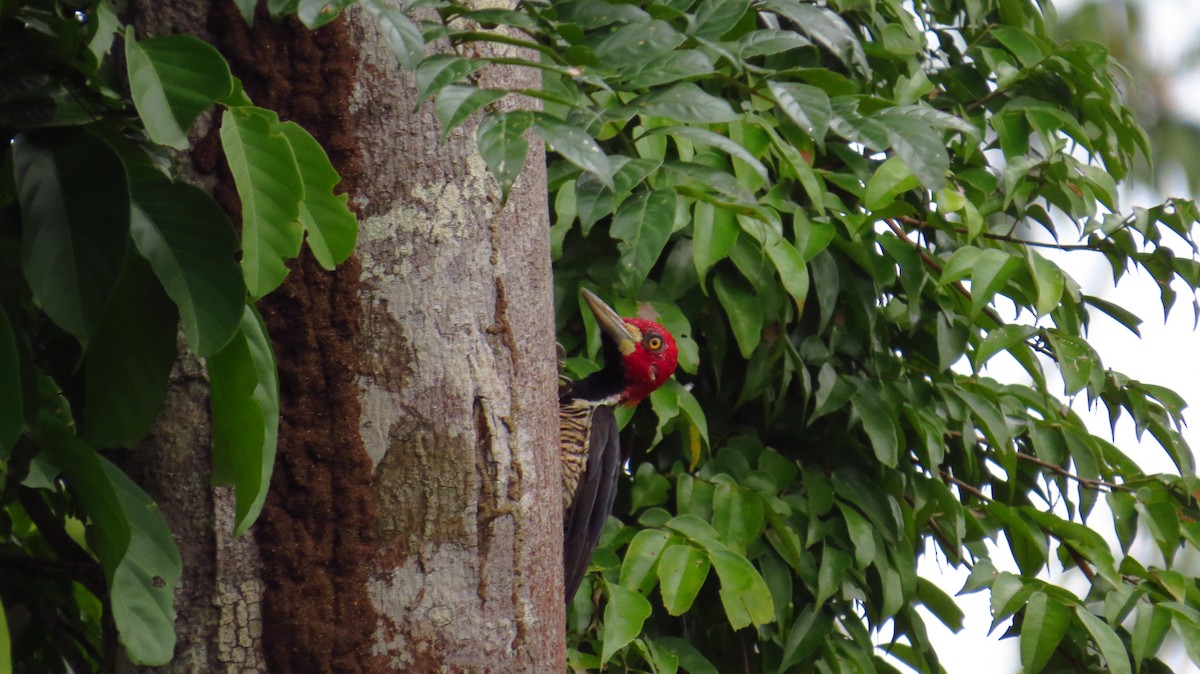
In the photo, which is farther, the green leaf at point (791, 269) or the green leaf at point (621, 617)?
the green leaf at point (791, 269)

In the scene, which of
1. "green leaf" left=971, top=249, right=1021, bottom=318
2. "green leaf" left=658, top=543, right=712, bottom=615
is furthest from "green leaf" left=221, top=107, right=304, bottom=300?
"green leaf" left=971, top=249, right=1021, bottom=318

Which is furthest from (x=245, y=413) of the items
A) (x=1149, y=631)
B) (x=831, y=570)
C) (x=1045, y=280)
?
(x=1149, y=631)

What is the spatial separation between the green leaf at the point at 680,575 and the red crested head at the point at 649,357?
410mm

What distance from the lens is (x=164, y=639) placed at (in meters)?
1.12

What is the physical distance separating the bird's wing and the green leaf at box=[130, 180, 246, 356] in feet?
5.07

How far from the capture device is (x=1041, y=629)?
89.1 inches

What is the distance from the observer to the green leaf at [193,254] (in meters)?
0.98

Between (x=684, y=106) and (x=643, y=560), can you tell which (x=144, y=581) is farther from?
(x=643, y=560)

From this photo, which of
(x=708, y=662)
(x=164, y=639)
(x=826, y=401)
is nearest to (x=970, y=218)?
(x=826, y=401)

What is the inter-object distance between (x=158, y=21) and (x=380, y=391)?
0.49 meters

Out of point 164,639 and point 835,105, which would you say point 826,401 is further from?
point 164,639

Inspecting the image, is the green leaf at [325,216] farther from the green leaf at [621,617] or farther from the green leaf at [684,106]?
the green leaf at [621,617]

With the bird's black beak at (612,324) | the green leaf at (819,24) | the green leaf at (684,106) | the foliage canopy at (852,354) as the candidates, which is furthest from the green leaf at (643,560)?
the green leaf at (684,106)

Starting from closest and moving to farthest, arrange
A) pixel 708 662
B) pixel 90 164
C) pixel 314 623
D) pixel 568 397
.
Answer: pixel 90 164, pixel 314 623, pixel 708 662, pixel 568 397
